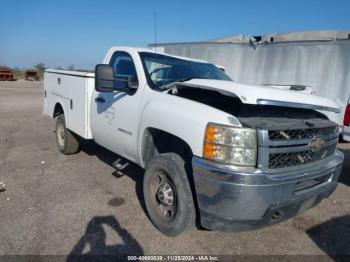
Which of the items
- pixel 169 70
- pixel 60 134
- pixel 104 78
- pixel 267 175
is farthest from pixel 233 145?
pixel 60 134

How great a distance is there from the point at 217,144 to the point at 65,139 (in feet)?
13.0

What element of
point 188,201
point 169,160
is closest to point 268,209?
point 188,201

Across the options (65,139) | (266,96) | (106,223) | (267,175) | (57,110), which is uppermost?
(266,96)

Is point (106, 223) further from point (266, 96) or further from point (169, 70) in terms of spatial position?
point (266, 96)

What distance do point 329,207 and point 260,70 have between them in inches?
256

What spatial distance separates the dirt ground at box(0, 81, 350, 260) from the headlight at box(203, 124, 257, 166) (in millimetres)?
1062

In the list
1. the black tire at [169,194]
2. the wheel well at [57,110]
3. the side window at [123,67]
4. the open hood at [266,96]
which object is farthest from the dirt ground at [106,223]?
the side window at [123,67]

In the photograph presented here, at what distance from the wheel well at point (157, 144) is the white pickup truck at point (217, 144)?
0.04ft

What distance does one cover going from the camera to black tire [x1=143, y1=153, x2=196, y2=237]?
9.18 feet

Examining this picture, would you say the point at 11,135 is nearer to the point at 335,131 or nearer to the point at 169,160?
the point at 169,160

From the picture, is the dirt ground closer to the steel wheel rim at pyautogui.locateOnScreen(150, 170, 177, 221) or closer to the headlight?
the steel wheel rim at pyautogui.locateOnScreen(150, 170, 177, 221)

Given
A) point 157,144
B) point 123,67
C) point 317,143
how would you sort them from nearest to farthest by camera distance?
point 317,143, point 157,144, point 123,67

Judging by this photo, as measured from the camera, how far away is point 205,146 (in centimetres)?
253

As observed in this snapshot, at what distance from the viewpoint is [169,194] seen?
306 centimetres
